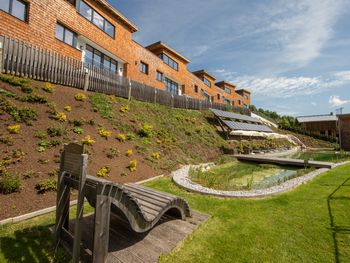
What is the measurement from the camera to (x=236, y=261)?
389 cm

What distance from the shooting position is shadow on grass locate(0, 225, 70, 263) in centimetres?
383

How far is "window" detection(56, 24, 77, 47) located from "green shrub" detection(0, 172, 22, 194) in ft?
51.5

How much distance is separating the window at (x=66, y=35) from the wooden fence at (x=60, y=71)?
4760mm

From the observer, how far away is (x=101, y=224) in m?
3.33

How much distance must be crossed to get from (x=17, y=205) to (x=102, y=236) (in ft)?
13.0

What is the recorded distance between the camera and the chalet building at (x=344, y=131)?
28641 millimetres

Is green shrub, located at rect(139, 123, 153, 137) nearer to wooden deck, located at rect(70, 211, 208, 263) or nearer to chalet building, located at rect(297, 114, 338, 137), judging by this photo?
wooden deck, located at rect(70, 211, 208, 263)

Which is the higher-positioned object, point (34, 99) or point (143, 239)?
point (34, 99)

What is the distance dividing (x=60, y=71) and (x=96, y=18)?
10.4m

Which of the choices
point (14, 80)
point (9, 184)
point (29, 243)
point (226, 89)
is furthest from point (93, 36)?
point (226, 89)

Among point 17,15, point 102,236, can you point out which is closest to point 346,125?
point 102,236

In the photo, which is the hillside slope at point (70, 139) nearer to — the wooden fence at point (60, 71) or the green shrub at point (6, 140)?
the green shrub at point (6, 140)

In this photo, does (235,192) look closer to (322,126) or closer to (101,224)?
(101,224)

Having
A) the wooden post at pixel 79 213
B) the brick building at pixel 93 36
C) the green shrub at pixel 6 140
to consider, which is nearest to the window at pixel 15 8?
the brick building at pixel 93 36
